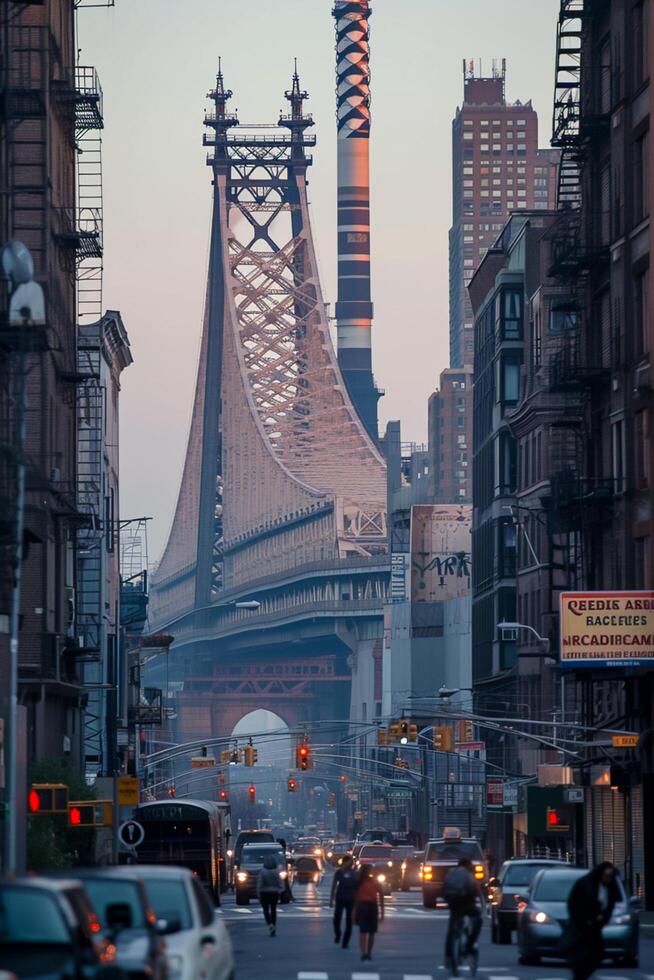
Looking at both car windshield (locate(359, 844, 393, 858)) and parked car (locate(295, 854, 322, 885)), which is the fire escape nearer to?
car windshield (locate(359, 844, 393, 858))

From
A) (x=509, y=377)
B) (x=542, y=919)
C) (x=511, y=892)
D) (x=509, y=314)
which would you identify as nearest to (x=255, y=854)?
(x=511, y=892)

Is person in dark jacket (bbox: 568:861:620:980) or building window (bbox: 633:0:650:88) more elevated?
building window (bbox: 633:0:650:88)

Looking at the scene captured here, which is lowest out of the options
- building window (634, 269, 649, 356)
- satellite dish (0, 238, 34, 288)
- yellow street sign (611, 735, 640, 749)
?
yellow street sign (611, 735, 640, 749)

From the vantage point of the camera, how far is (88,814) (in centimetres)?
4931

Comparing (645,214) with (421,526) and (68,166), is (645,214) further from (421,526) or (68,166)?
(421,526)

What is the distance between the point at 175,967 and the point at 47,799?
25.0 metres

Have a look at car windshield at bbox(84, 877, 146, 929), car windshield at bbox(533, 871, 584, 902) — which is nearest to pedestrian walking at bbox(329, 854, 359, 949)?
car windshield at bbox(533, 871, 584, 902)

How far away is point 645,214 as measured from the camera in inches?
2596

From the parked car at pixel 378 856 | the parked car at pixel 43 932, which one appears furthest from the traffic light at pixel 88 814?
the parked car at pixel 378 856

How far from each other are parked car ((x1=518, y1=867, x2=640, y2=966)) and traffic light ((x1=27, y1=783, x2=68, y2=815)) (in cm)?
1174

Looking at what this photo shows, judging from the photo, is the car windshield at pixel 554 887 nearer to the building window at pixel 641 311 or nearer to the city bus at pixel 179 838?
the city bus at pixel 179 838

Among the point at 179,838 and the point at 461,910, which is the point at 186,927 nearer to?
the point at 461,910

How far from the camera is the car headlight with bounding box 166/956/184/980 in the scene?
21.1m

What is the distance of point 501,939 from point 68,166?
117ft
